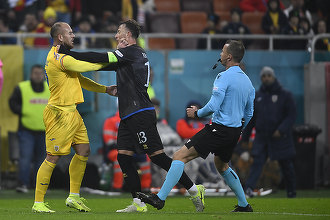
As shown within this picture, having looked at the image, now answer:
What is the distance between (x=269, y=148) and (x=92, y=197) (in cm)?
342

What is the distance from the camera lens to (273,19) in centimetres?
1950

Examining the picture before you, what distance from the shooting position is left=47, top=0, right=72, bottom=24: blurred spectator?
66.3 feet

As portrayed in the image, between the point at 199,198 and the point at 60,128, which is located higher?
the point at 60,128

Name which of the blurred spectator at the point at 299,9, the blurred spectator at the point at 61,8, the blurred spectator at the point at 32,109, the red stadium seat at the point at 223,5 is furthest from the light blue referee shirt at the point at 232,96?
the red stadium seat at the point at 223,5

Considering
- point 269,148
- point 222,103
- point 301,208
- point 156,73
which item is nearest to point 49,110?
point 222,103

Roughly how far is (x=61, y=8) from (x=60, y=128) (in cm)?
1074

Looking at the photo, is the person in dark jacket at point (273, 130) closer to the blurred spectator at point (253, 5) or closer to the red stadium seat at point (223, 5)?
the blurred spectator at point (253, 5)

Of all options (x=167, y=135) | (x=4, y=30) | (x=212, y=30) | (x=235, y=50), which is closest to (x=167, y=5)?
(x=212, y=30)

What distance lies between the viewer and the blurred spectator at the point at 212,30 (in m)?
18.4

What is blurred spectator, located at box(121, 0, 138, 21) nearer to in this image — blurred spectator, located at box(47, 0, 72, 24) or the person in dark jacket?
blurred spectator, located at box(47, 0, 72, 24)

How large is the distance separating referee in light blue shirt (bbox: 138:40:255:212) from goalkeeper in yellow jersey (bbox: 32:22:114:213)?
1172mm

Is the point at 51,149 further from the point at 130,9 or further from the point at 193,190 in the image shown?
the point at 130,9

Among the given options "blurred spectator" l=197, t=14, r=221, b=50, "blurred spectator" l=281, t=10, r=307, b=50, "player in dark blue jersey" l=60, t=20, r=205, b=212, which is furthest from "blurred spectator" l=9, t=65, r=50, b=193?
"player in dark blue jersey" l=60, t=20, r=205, b=212

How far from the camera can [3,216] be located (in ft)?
31.9
